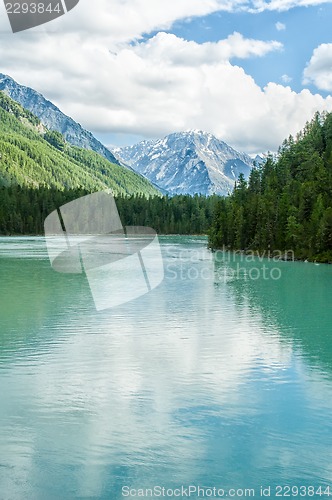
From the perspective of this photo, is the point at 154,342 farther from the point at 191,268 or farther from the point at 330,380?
the point at 191,268

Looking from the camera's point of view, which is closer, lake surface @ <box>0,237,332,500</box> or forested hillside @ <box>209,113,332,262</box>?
lake surface @ <box>0,237,332,500</box>

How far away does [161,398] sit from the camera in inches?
1024

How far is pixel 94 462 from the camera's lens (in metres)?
19.1

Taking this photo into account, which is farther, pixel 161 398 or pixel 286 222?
pixel 286 222

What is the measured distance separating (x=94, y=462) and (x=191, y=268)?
76659 mm

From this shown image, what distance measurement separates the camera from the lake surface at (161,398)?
18.4 metres

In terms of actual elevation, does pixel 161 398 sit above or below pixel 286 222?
below

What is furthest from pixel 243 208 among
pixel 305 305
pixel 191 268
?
pixel 305 305

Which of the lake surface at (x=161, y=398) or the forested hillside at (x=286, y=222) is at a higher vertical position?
the forested hillside at (x=286, y=222)

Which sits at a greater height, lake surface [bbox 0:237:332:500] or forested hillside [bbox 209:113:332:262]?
forested hillside [bbox 209:113:332:262]

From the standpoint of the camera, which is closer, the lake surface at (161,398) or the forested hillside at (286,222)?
the lake surface at (161,398)

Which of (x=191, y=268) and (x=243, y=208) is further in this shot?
(x=243, y=208)

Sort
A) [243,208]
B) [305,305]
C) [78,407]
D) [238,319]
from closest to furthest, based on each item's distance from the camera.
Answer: [78,407], [238,319], [305,305], [243,208]

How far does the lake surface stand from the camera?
1842 cm
